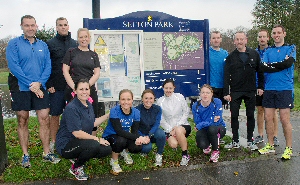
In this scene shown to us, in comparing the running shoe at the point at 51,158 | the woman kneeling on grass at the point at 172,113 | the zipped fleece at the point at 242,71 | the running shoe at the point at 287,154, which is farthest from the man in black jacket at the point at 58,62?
the running shoe at the point at 287,154

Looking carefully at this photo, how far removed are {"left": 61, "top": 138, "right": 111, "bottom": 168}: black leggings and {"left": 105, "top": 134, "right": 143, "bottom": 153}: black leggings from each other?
26cm

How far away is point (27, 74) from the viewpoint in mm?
4617

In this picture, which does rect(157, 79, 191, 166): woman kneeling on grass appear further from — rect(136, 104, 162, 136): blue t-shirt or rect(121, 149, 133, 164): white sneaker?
rect(121, 149, 133, 164): white sneaker

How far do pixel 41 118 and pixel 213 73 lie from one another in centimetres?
321

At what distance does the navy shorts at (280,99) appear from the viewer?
5.04m

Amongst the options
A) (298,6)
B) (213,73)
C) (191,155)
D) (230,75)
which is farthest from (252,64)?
(298,6)

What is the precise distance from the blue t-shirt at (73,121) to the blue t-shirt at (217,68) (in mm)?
2582

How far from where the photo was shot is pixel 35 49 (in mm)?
4691

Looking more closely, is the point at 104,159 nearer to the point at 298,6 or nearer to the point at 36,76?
the point at 36,76

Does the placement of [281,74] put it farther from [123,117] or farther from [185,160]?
[123,117]

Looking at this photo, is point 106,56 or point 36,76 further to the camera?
point 106,56

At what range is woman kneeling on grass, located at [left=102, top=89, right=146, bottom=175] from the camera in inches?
179

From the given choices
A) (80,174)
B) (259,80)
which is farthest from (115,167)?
(259,80)

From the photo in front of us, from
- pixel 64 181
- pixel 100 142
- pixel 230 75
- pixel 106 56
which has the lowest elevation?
pixel 64 181
